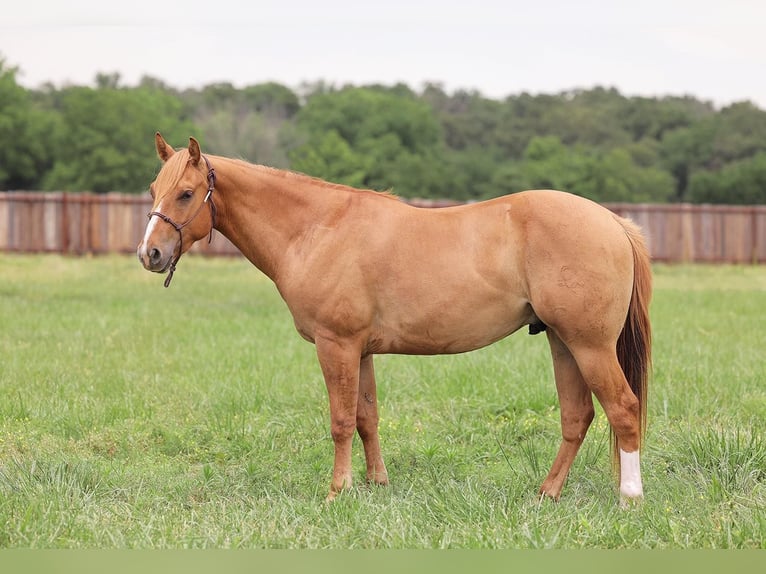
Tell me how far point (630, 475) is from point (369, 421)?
5.38ft

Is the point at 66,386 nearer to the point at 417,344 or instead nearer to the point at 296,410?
the point at 296,410

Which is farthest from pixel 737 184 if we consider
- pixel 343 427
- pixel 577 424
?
pixel 343 427

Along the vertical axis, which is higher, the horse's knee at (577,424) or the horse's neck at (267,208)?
the horse's neck at (267,208)

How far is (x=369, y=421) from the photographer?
5.75m

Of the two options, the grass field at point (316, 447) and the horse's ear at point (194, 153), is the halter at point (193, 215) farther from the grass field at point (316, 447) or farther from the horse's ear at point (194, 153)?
the grass field at point (316, 447)

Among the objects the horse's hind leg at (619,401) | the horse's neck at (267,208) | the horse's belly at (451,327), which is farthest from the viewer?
the horse's neck at (267,208)

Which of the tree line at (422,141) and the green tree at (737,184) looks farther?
the tree line at (422,141)

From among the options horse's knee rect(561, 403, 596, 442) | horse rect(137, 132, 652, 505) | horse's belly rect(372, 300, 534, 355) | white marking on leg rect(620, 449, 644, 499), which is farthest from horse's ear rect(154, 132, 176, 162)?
white marking on leg rect(620, 449, 644, 499)

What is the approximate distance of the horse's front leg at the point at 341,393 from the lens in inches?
A: 210

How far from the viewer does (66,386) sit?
8.23 metres

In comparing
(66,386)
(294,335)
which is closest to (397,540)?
(66,386)

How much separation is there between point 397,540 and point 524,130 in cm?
5886

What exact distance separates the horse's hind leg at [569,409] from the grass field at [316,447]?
0.69 ft

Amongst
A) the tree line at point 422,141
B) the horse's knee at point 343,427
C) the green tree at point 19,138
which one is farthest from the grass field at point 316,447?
the green tree at point 19,138
